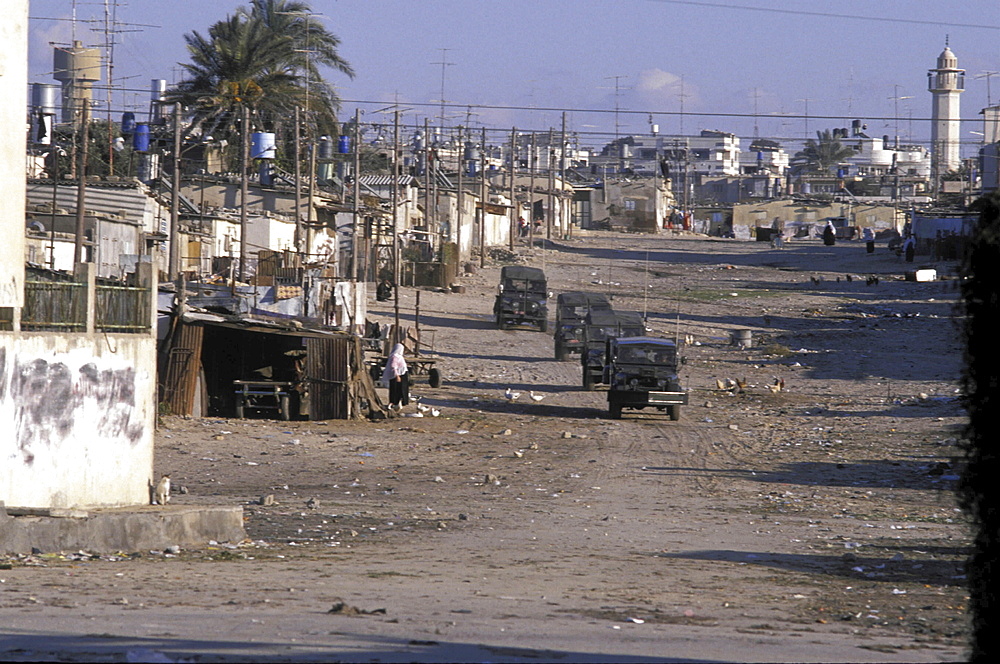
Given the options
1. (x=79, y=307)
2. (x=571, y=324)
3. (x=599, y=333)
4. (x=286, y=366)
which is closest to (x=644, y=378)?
(x=599, y=333)

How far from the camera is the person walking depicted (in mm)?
26281

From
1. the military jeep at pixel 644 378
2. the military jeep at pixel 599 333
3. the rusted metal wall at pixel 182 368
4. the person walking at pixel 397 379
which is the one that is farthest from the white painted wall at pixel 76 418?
the military jeep at pixel 599 333

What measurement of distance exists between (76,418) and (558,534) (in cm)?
562

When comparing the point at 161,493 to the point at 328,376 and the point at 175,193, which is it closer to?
the point at 328,376

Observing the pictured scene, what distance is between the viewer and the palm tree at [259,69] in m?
46.8

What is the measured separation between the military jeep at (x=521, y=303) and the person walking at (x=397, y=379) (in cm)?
1500

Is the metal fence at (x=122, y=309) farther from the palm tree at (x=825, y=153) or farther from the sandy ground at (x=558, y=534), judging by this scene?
the palm tree at (x=825, y=153)

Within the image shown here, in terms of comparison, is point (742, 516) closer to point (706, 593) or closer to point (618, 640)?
point (706, 593)

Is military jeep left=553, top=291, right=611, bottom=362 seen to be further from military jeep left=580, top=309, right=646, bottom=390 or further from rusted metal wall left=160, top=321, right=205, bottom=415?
rusted metal wall left=160, top=321, right=205, bottom=415

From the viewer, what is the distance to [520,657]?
7543mm

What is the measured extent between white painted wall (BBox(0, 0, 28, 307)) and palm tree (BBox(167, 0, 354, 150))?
103 ft

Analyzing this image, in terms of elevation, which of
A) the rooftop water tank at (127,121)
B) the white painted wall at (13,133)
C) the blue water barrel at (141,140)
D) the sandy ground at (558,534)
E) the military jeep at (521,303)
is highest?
the rooftop water tank at (127,121)

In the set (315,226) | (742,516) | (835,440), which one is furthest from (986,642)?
(315,226)

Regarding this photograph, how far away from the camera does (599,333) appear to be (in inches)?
1350
